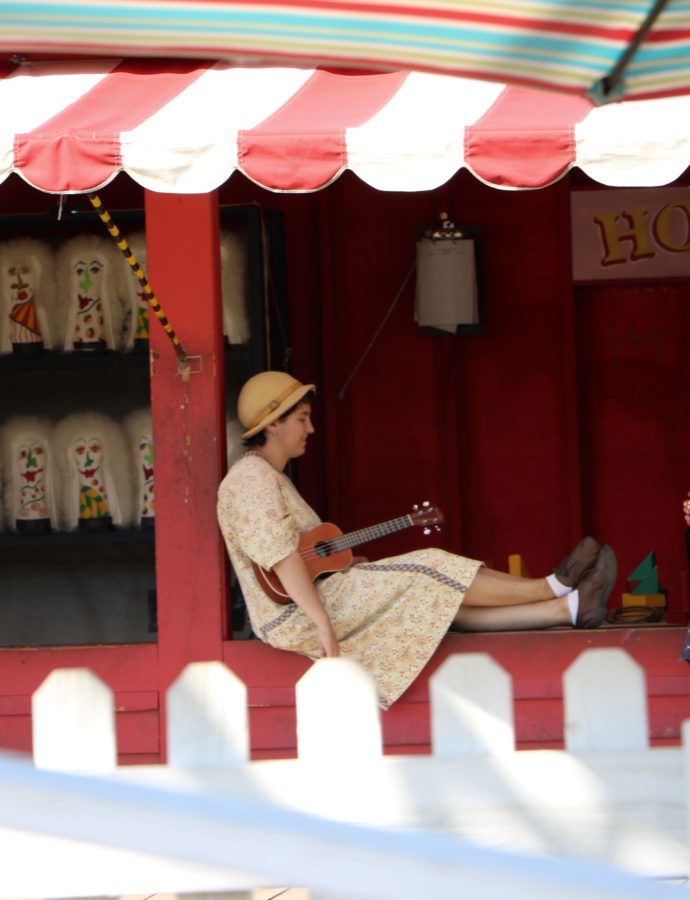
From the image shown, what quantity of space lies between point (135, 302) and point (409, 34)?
330cm

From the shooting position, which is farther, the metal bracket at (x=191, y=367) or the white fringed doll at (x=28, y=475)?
the white fringed doll at (x=28, y=475)

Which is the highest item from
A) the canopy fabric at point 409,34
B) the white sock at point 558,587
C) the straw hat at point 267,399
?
the canopy fabric at point 409,34

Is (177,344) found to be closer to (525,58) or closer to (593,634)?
(593,634)

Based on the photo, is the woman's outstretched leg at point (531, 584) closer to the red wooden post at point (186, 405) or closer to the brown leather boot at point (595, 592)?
the brown leather boot at point (595, 592)

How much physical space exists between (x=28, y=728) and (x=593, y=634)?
1.73 meters

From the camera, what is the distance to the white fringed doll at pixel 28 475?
18.8 feet

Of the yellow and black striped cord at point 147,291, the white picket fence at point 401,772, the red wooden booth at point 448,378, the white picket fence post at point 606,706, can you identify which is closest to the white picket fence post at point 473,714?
the white picket fence at point 401,772

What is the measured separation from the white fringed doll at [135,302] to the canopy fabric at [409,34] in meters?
2.82

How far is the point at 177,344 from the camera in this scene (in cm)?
425

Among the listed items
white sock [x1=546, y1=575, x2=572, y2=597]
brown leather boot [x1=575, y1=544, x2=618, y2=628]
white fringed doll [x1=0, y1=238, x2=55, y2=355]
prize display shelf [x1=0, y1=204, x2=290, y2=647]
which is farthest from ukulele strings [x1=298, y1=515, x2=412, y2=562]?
white fringed doll [x1=0, y1=238, x2=55, y2=355]

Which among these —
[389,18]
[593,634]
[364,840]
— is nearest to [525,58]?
[389,18]

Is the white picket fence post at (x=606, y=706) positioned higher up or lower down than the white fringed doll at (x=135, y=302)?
lower down

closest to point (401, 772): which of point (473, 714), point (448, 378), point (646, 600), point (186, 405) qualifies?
point (473, 714)

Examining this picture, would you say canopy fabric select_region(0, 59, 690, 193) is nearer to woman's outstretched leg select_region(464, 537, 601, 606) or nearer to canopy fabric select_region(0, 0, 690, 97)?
canopy fabric select_region(0, 0, 690, 97)
